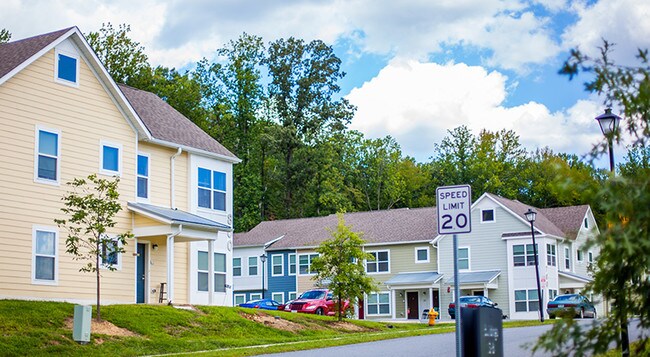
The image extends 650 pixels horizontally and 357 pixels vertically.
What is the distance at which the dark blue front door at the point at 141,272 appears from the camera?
3108cm

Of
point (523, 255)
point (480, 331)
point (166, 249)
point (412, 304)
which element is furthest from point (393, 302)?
point (480, 331)

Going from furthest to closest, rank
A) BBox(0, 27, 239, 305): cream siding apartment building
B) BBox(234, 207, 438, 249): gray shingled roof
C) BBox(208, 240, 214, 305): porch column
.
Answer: BBox(234, 207, 438, 249): gray shingled roof, BBox(208, 240, 214, 305): porch column, BBox(0, 27, 239, 305): cream siding apartment building

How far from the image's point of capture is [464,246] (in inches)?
2319

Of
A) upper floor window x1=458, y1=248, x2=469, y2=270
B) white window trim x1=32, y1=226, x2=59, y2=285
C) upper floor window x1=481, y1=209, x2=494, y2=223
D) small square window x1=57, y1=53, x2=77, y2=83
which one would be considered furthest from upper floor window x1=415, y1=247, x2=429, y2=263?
white window trim x1=32, y1=226, x2=59, y2=285

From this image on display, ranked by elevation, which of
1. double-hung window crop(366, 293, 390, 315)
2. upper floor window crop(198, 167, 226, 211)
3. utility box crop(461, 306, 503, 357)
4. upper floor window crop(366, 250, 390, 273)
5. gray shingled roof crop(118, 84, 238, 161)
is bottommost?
double-hung window crop(366, 293, 390, 315)

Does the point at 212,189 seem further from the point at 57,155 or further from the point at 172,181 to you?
the point at 57,155

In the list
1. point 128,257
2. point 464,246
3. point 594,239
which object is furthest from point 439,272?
point 594,239

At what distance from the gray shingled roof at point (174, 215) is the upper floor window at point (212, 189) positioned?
5.25ft

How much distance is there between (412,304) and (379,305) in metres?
2.25

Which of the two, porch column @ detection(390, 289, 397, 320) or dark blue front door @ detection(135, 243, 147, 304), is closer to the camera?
dark blue front door @ detection(135, 243, 147, 304)

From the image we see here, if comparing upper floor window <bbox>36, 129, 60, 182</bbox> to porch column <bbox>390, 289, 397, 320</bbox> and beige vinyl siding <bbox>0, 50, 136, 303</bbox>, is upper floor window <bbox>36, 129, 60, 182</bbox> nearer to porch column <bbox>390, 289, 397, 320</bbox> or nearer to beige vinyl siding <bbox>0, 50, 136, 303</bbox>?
beige vinyl siding <bbox>0, 50, 136, 303</bbox>

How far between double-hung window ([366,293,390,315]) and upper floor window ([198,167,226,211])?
2633 cm

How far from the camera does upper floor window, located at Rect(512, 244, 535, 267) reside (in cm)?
5684

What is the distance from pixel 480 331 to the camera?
9.72m
